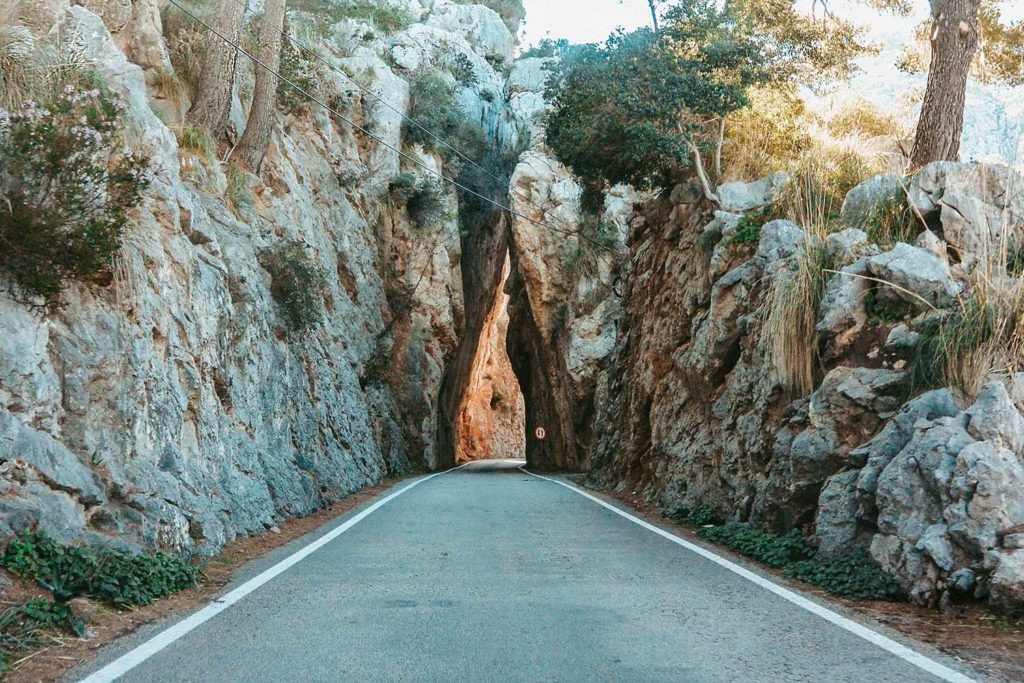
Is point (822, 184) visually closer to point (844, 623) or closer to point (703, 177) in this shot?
point (703, 177)

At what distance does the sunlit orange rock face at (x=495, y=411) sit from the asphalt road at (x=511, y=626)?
166 ft

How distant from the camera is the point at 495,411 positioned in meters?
74.2

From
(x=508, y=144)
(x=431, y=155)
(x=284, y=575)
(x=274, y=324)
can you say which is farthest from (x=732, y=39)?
(x=508, y=144)

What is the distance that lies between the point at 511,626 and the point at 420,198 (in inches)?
1144

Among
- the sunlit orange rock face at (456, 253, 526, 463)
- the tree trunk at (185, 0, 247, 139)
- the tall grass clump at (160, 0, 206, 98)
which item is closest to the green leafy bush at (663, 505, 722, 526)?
the tree trunk at (185, 0, 247, 139)

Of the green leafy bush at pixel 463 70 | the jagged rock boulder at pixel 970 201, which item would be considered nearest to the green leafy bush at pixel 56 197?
the jagged rock boulder at pixel 970 201

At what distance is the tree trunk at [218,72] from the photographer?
18125mm

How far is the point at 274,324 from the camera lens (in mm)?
17141

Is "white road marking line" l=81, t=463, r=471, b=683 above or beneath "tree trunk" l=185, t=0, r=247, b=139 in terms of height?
beneath

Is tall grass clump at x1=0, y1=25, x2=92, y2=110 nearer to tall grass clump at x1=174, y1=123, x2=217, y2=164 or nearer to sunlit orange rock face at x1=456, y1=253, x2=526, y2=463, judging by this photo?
tall grass clump at x1=174, y1=123, x2=217, y2=164

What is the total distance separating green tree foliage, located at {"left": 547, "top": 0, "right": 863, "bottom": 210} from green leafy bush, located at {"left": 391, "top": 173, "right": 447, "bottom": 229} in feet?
47.2

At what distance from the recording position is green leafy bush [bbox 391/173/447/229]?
110 ft

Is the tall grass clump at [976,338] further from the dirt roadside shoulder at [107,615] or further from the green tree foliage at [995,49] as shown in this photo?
the green tree foliage at [995,49]

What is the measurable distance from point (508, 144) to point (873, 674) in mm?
39915
